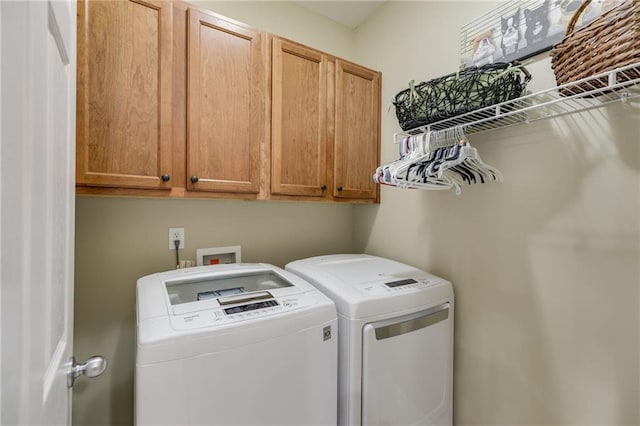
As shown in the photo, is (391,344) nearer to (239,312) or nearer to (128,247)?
(239,312)

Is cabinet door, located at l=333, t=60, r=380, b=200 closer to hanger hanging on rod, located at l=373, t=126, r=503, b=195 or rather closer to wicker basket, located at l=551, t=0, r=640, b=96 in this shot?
hanger hanging on rod, located at l=373, t=126, r=503, b=195

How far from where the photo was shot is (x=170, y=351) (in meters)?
0.80

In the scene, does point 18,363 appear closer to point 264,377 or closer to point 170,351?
point 170,351

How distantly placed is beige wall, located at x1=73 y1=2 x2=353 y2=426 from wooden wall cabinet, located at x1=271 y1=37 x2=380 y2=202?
0.41 metres

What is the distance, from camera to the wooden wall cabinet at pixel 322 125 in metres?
1.48

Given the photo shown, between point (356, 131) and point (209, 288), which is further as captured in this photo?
point (356, 131)

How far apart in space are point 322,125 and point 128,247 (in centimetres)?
120

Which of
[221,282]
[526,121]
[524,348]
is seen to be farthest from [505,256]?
[221,282]

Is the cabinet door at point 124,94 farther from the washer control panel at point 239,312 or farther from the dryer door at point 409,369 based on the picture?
the dryer door at point 409,369

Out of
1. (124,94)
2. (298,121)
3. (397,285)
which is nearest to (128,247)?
(124,94)

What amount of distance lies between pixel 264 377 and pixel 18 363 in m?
0.69

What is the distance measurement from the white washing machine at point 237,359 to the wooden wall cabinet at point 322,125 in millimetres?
658

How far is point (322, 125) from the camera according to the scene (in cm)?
162

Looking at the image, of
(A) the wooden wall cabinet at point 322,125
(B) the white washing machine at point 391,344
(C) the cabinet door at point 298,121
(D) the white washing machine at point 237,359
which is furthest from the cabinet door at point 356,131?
(D) the white washing machine at point 237,359
